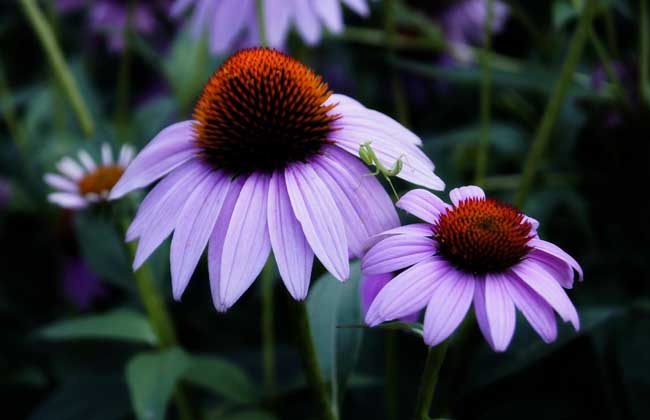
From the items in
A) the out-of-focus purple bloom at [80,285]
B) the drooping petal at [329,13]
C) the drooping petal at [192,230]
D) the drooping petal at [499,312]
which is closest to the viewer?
the drooping petal at [499,312]

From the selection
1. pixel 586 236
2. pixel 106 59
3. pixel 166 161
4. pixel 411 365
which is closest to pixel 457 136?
pixel 586 236

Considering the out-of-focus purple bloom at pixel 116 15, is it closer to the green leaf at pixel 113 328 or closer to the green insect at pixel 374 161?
the green leaf at pixel 113 328

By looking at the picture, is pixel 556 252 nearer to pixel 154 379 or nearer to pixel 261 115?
pixel 261 115

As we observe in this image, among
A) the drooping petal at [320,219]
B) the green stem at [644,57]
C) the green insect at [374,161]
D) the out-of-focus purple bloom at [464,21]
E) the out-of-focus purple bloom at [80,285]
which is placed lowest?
the out-of-focus purple bloom at [80,285]

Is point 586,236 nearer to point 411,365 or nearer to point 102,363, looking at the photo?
point 411,365

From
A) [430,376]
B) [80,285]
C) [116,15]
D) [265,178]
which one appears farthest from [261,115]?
[116,15]

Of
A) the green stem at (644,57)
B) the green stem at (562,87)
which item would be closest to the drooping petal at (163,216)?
the green stem at (562,87)
